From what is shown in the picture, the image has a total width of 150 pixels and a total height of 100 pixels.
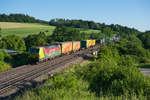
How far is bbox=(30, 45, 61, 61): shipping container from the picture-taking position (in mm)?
27219

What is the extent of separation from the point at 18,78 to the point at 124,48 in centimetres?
4911

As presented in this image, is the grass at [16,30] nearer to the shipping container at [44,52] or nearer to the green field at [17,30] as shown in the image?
the green field at [17,30]

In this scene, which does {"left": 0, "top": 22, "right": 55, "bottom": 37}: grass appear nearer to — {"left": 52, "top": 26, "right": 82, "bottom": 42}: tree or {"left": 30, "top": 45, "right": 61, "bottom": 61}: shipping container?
{"left": 52, "top": 26, "right": 82, "bottom": 42}: tree

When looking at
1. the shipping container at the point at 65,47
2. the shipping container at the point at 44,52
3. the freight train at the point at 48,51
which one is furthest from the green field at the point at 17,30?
the shipping container at the point at 44,52

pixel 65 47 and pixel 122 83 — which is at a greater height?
pixel 122 83

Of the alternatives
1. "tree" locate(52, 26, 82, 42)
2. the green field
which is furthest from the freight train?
the green field

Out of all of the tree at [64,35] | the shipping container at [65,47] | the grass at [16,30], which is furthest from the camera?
the grass at [16,30]

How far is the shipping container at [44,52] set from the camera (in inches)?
1072

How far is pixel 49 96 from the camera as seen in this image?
8.61 m

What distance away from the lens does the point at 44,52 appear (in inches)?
1132

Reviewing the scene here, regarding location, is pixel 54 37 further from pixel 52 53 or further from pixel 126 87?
pixel 126 87

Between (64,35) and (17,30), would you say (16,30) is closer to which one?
(17,30)

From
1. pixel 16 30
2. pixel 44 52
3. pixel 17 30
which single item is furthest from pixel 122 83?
pixel 17 30

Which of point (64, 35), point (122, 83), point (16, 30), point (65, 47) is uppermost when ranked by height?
point (16, 30)
